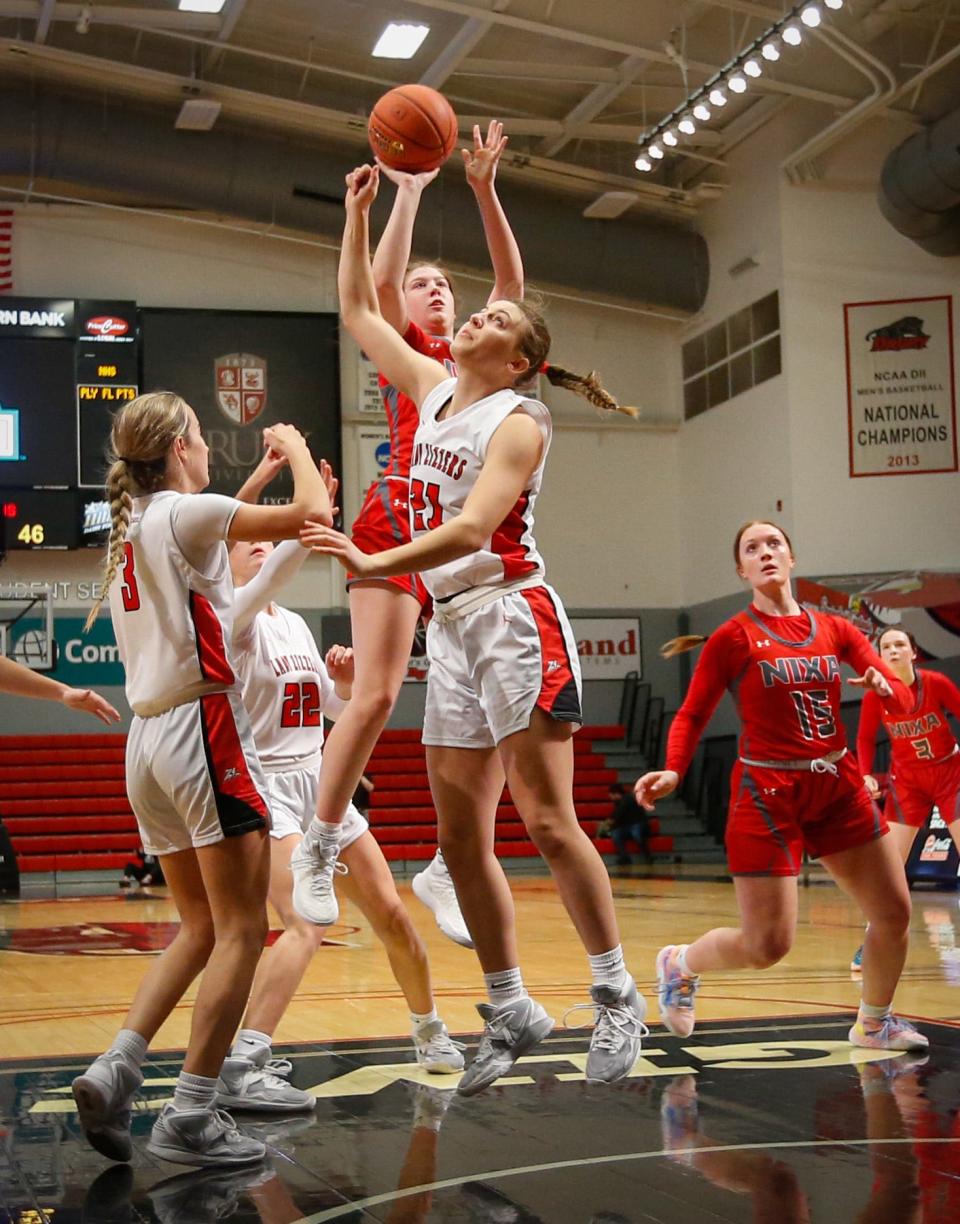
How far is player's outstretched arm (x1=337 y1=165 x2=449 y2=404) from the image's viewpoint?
4281 millimetres

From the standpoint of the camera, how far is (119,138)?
1797cm

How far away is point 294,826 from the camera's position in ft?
16.4

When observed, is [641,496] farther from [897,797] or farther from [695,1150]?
[695,1150]

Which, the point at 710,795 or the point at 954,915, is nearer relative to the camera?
the point at 954,915

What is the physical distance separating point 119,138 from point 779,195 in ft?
27.3

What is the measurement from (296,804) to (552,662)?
1.47 meters

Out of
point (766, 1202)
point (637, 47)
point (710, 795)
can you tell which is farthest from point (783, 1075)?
point (710, 795)

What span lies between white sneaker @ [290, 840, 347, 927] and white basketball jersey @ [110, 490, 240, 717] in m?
0.93

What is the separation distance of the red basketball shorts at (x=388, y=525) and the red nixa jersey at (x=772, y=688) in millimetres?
1066

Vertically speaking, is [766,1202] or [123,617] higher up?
[123,617]

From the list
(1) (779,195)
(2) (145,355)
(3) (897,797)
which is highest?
(1) (779,195)

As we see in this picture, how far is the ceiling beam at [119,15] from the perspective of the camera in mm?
15797

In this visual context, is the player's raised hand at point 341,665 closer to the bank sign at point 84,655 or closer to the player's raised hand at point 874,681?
the player's raised hand at point 874,681

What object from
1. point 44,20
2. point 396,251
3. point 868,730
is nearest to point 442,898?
point 396,251
